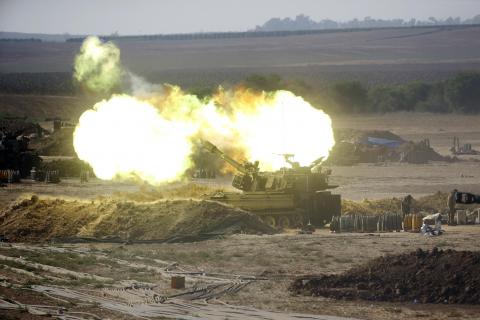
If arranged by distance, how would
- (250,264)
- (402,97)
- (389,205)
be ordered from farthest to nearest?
(402,97) → (389,205) → (250,264)

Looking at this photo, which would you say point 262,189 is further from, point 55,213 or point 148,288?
point 148,288

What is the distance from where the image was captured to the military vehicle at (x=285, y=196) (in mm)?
48969

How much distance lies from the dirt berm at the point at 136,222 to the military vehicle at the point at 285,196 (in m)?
2.56

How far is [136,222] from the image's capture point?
4578cm

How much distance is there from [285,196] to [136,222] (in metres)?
6.65

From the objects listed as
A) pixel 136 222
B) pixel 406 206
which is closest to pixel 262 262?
pixel 136 222

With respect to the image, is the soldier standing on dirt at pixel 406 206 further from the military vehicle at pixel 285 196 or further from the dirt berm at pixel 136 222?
the dirt berm at pixel 136 222

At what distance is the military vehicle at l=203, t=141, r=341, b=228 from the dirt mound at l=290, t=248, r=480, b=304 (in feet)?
45.3

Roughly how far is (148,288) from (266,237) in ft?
32.1

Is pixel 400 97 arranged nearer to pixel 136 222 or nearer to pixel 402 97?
pixel 402 97

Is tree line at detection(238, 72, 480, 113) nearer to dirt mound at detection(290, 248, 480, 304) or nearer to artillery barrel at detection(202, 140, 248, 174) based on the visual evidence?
artillery barrel at detection(202, 140, 248, 174)

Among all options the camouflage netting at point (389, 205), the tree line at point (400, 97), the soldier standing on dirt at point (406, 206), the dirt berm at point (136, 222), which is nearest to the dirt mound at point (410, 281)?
the dirt berm at point (136, 222)

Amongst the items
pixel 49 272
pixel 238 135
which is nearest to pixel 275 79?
pixel 238 135

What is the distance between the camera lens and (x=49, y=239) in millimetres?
45344
